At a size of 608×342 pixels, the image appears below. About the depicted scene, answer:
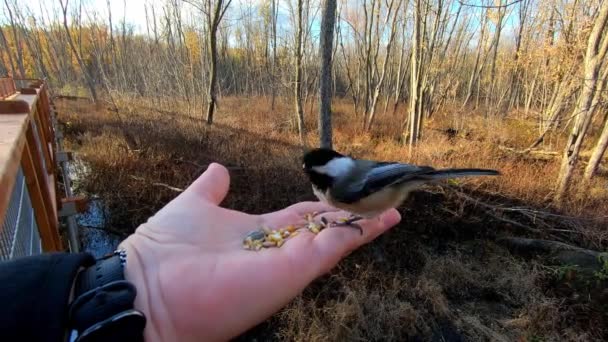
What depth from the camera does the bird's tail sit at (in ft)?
6.93

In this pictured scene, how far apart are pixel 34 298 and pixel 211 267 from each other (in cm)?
80

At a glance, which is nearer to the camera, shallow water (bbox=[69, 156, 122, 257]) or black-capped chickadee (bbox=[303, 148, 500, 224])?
black-capped chickadee (bbox=[303, 148, 500, 224])

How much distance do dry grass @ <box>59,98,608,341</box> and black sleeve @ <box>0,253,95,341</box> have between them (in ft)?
13.2

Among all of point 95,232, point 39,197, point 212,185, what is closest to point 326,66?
point 212,185

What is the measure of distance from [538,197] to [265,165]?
223 inches

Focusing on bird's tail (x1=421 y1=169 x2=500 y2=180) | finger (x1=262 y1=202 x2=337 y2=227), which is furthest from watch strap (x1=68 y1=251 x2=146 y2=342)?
bird's tail (x1=421 y1=169 x2=500 y2=180)

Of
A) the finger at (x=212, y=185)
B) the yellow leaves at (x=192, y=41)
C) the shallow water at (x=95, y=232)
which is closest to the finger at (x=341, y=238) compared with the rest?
the finger at (x=212, y=185)

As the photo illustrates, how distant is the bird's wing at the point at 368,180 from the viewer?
91.0 inches

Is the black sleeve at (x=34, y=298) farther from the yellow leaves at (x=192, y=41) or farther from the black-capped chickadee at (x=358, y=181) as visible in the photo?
the yellow leaves at (x=192, y=41)

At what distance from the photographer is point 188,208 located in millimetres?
2049

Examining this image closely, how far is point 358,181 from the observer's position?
2367 millimetres

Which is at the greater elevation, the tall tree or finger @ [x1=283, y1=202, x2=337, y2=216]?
the tall tree

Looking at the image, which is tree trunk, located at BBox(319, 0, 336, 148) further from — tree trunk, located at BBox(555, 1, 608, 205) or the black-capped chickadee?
tree trunk, located at BBox(555, 1, 608, 205)

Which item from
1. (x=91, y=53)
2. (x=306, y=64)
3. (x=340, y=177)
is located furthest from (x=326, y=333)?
(x=91, y=53)
